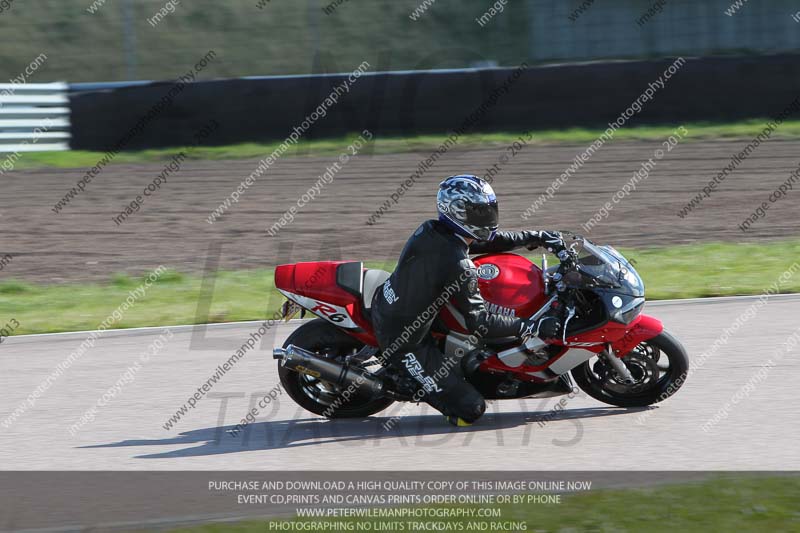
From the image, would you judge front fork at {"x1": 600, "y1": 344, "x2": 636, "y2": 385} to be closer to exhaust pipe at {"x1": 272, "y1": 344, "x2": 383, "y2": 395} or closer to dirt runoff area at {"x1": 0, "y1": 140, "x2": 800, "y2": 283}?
exhaust pipe at {"x1": 272, "y1": 344, "x2": 383, "y2": 395}

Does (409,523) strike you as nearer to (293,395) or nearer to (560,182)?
(293,395)

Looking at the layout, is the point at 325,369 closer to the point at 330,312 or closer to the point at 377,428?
the point at 330,312

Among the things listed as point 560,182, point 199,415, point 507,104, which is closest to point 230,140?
point 507,104

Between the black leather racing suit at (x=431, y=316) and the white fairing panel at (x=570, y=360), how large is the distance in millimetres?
337

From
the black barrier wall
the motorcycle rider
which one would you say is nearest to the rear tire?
the motorcycle rider

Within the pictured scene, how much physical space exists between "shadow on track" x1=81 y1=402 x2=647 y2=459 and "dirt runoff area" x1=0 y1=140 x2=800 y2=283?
622 centimetres

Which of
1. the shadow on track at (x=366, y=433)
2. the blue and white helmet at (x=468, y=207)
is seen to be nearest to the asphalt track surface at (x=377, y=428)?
the shadow on track at (x=366, y=433)

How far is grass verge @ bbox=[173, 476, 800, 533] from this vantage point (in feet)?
16.4

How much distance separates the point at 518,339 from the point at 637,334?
773 mm

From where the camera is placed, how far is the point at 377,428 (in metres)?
7.18

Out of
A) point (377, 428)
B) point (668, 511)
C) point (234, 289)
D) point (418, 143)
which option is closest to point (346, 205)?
point (418, 143)

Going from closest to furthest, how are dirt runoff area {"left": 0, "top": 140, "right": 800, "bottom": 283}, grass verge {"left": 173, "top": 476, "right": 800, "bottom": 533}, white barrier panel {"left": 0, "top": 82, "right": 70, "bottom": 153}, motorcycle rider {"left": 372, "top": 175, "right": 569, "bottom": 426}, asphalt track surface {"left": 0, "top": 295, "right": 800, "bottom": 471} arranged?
1. grass verge {"left": 173, "top": 476, "right": 800, "bottom": 533}
2. asphalt track surface {"left": 0, "top": 295, "right": 800, "bottom": 471}
3. motorcycle rider {"left": 372, "top": 175, "right": 569, "bottom": 426}
4. dirt runoff area {"left": 0, "top": 140, "right": 800, "bottom": 283}
5. white barrier panel {"left": 0, "top": 82, "right": 70, "bottom": 153}

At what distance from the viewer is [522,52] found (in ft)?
79.5

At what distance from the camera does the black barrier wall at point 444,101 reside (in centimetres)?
2048
